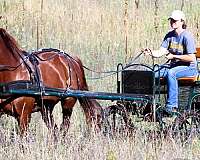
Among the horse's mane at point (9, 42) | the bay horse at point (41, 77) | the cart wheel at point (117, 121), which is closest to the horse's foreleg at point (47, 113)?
the bay horse at point (41, 77)

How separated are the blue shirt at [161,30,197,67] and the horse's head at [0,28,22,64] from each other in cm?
179

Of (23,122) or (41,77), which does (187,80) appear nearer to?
(41,77)

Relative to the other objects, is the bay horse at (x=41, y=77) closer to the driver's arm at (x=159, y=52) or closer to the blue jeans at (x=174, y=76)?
the blue jeans at (x=174, y=76)

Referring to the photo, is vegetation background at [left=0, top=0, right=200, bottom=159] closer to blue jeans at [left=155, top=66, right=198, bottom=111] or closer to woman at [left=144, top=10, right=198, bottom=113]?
blue jeans at [left=155, top=66, right=198, bottom=111]

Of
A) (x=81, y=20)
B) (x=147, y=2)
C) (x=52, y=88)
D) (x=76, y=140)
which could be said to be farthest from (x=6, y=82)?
(x=147, y=2)

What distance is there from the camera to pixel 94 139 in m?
5.71

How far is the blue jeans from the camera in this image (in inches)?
244

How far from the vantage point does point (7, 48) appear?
6211 mm

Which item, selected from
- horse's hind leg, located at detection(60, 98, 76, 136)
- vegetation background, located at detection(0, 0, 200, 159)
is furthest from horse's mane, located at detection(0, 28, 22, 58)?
horse's hind leg, located at detection(60, 98, 76, 136)

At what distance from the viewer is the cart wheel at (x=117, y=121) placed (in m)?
6.19

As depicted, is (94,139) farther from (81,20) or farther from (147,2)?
(147,2)

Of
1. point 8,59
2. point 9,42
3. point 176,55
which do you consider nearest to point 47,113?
point 8,59

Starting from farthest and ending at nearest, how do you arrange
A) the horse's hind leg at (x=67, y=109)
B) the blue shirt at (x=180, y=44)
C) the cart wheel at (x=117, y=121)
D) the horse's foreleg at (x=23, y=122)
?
the horse's hind leg at (x=67, y=109) < the blue shirt at (x=180, y=44) < the cart wheel at (x=117, y=121) < the horse's foreleg at (x=23, y=122)

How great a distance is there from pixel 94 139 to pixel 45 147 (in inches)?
22.5
